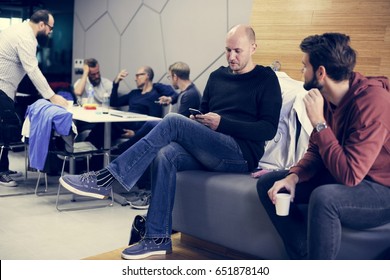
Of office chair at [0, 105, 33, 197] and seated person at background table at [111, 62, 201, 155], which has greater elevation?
seated person at background table at [111, 62, 201, 155]

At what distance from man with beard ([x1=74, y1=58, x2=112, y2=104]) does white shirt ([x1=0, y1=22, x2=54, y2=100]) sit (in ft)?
3.63

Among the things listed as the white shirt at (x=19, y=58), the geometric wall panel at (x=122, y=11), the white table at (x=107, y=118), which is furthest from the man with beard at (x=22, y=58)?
the geometric wall panel at (x=122, y=11)

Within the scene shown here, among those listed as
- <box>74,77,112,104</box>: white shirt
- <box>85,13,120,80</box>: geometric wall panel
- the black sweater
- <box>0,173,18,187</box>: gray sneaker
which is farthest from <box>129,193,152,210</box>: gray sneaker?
<box>85,13,120,80</box>: geometric wall panel

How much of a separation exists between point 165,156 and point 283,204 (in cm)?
82

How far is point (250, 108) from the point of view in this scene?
10.7ft

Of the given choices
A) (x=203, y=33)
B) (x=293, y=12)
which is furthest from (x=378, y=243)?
(x=203, y=33)

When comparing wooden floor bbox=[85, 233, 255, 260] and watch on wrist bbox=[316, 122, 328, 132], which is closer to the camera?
watch on wrist bbox=[316, 122, 328, 132]

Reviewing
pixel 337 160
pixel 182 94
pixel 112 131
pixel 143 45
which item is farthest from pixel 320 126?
pixel 143 45

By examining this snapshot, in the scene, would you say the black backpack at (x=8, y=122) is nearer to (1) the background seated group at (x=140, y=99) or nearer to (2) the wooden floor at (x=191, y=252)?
(1) the background seated group at (x=140, y=99)

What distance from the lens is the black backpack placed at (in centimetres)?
518

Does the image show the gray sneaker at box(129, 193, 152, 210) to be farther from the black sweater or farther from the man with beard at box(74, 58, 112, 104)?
the man with beard at box(74, 58, 112, 104)

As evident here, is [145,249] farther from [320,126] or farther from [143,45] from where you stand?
[143,45]

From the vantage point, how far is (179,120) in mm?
3014

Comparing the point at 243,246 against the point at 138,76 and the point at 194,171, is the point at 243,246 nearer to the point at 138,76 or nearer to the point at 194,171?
the point at 194,171
